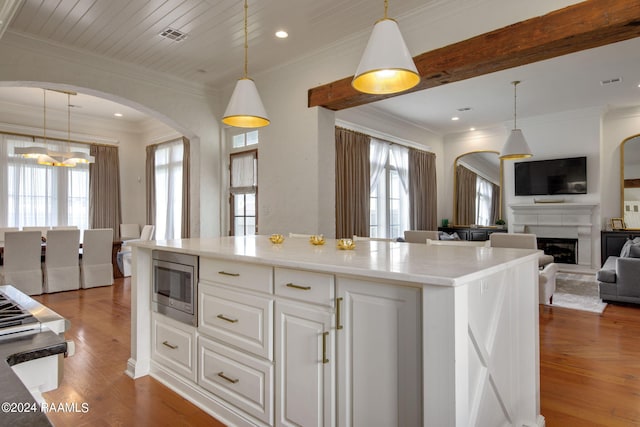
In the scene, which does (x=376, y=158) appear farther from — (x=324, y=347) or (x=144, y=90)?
(x=324, y=347)

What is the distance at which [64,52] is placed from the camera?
4.18m

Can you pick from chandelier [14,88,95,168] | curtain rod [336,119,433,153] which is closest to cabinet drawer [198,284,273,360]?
curtain rod [336,119,433,153]

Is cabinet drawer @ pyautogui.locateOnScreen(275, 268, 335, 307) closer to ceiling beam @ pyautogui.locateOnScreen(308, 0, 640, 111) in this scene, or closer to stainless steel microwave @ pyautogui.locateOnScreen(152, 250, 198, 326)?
stainless steel microwave @ pyautogui.locateOnScreen(152, 250, 198, 326)

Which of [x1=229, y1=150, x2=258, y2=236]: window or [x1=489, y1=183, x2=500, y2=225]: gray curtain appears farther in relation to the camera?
[x1=489, y1=183, x2=500, y2=225]: gray curtain

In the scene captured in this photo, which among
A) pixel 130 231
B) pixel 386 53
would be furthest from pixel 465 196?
pixel 130 231

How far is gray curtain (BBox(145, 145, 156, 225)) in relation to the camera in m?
8.38

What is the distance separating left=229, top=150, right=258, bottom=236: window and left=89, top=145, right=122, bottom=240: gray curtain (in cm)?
391

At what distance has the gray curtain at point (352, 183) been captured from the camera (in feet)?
20.2

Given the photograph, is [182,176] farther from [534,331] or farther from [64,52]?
[534,331]

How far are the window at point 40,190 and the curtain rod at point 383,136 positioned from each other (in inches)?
220

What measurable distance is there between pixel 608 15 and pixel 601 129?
565cm

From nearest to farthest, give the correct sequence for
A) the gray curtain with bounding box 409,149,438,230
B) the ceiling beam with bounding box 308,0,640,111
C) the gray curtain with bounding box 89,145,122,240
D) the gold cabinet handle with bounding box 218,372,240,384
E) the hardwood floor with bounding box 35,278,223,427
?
1. the gold cabinet handle with bounding box 218,372,240,384
2. the hardwood floor with bounding box 35,278,223,427
3. the ceiling beam with bounding box 308,0,640,111
4. the gray curtain with bounding box 89,145,122,240
5. the gray curtain with bounding box 409,149,438,230

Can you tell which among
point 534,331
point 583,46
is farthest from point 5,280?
point 583,46

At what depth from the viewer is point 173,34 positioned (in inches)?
156
